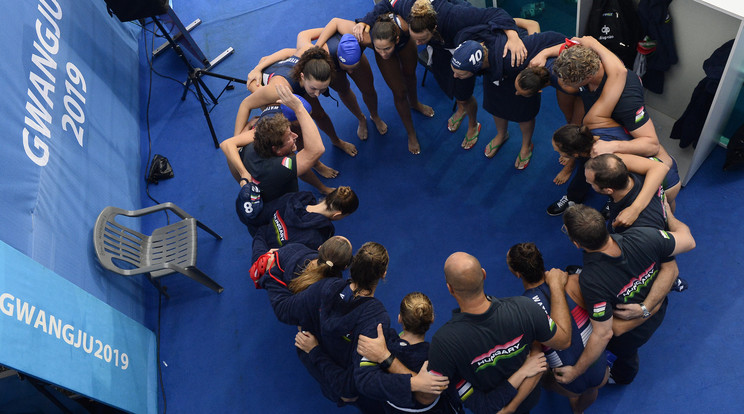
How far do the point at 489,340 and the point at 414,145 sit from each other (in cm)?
276

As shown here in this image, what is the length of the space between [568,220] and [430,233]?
184 cm

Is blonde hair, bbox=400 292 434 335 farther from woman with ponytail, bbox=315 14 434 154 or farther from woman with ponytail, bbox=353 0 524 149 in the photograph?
woman with ponytail, bbox=315 14 434 154

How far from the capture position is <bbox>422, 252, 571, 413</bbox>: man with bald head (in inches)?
98.5

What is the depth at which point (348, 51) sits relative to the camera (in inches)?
162

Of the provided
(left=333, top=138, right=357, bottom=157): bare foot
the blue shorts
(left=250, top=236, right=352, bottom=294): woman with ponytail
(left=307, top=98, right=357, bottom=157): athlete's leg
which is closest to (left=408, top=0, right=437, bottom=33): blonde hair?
(left=307, top=98, right=357, bottom=157): athlete's leg

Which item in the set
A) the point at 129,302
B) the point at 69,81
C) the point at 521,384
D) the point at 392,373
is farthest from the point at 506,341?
the point at 69,81

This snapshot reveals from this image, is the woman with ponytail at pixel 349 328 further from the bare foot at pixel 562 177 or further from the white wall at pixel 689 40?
the white wall at pixel 689 40

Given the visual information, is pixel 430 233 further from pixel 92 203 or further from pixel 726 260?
pixel 92 203

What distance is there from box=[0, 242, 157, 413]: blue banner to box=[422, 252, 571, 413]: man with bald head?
87.8 inches

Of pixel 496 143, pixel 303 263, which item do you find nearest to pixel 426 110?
pixel 496 143

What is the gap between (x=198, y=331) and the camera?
4.38 metres

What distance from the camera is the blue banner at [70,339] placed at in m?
2.90

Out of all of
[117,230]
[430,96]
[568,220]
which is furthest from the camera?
[430,96]

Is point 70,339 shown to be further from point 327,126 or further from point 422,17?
point 422,17
